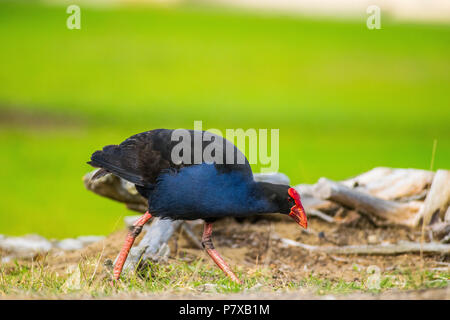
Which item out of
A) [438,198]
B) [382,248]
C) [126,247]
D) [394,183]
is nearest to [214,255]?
[126,247]

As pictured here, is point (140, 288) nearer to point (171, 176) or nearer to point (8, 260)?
point (171, 176)

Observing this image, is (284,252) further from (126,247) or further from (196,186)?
(196,186)

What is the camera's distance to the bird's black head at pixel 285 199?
482 centimetres

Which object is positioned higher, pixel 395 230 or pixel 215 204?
pixel 215 204

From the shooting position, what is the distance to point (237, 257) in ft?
20.6

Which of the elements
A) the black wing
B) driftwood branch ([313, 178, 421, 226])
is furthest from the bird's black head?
driftwood branch ([313, 178, 421, 226])

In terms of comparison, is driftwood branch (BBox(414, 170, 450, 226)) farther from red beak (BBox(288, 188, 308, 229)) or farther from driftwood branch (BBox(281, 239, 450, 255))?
red beak (BBox(288, 188, 308, 229))

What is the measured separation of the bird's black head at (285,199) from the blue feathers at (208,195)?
0.06 meters

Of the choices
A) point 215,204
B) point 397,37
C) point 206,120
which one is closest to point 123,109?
point 206,120

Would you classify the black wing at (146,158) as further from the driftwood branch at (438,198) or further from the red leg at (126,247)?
the driftwood branch at (438,198)

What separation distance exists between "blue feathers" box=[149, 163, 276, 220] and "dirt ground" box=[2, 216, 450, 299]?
857 mm

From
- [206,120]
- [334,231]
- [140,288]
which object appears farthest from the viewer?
[206,120]

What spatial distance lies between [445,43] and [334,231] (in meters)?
23.1

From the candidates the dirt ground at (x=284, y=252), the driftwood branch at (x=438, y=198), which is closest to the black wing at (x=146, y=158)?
the dirt ground at (x=284, y=252)
